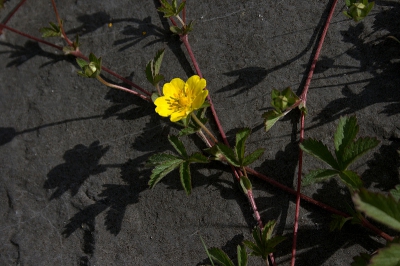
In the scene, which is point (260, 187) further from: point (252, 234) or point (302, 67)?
point (302, 67)

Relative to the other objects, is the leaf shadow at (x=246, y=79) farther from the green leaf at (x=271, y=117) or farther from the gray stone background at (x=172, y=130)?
the green leaf at (x=271, y=117)

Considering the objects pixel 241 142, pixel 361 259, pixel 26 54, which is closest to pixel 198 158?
pixel 241 142

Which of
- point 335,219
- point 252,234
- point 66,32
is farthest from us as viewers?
point 66,32

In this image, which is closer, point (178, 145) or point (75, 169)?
point (178, 145)

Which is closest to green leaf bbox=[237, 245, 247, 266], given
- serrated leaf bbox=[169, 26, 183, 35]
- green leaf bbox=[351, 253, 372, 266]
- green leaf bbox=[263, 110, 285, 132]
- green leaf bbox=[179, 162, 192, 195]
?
green leaf bbox=[179, 162, 192, 195]

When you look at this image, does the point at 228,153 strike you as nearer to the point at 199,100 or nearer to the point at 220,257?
the point at 199,100

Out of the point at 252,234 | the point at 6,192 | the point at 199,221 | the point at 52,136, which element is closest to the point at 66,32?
the point at 52,136
